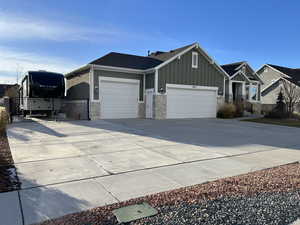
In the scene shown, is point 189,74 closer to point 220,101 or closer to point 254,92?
point 220,101

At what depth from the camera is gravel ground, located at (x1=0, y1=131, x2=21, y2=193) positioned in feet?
11.5

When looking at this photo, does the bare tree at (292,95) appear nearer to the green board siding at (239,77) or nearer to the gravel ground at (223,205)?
the green board siding at (239,77)

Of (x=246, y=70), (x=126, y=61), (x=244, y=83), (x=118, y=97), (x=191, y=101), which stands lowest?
(x=191, y=101)

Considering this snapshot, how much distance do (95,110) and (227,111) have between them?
430 inches

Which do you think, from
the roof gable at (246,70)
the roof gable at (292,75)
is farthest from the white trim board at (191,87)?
the roof gable at (292,75)

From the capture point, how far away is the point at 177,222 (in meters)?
2.47

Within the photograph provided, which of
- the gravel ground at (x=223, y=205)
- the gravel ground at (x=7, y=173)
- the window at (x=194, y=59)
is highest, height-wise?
the window at (x=194, y=59)

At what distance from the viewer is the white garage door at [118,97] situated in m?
15.0

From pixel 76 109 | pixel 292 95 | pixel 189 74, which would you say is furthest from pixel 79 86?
pixel 292 95

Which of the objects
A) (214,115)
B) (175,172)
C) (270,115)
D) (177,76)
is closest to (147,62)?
(177,76)

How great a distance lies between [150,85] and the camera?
15922mm

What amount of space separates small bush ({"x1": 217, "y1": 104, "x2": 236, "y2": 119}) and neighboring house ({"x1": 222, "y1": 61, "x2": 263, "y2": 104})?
3.51m

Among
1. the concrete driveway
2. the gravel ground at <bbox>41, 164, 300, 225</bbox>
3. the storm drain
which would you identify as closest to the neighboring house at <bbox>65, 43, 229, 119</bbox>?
the concrete driveway

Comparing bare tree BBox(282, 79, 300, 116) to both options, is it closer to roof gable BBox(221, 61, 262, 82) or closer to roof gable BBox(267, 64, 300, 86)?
roof gable BBox(267, 64, 300, 86)
